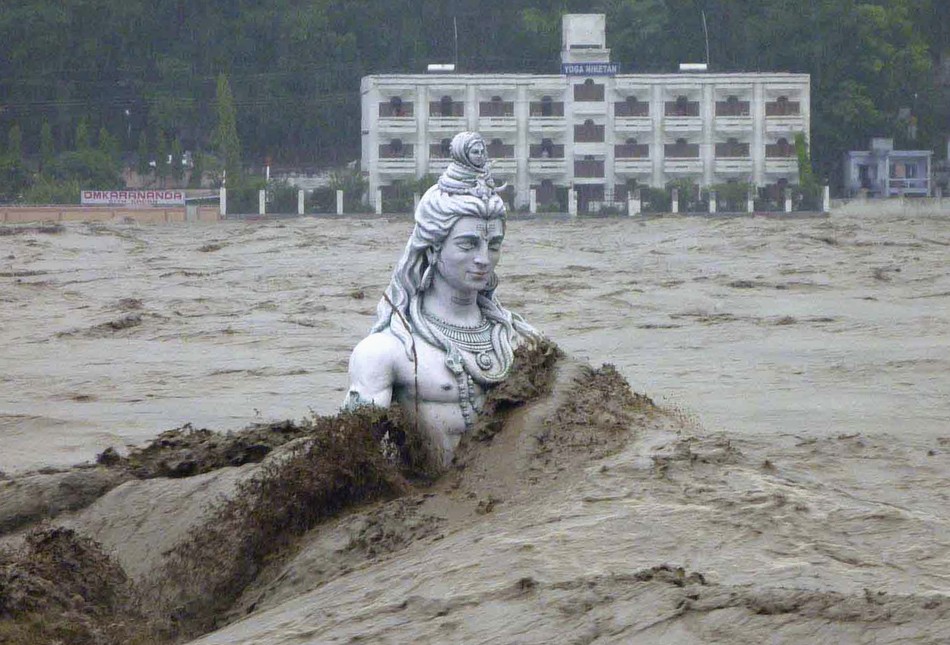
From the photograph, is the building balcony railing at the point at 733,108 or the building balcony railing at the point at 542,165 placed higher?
the building balcony railing at the point at 733,108

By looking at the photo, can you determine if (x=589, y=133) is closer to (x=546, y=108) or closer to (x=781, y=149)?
(x=546, y=108)

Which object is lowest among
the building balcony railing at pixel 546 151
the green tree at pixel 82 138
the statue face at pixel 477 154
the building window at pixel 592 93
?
the statue face at pixel 477 154

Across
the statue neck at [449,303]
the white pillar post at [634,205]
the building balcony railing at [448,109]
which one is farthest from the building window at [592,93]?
the statue neck at [449,303]

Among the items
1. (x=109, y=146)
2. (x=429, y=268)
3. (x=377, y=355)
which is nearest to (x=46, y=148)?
(x=109, y=146)

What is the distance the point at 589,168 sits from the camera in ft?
174

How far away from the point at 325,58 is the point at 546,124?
463 inches

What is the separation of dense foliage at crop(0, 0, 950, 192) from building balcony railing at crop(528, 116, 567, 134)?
8.69 metres

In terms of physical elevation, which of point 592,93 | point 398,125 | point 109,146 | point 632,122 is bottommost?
point 109,146

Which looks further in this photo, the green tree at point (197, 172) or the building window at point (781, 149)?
the building window at point (781, 149)

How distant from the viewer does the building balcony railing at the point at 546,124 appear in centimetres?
5309

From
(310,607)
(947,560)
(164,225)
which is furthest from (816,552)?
(164,225)

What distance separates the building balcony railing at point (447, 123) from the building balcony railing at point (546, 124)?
201 cm

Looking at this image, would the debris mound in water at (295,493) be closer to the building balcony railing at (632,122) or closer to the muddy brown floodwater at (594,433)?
the muddy brown floodwater at (594,433)

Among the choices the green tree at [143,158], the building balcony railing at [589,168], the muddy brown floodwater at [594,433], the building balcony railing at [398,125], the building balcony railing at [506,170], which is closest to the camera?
the muddy brown floodwater at [594,433]
